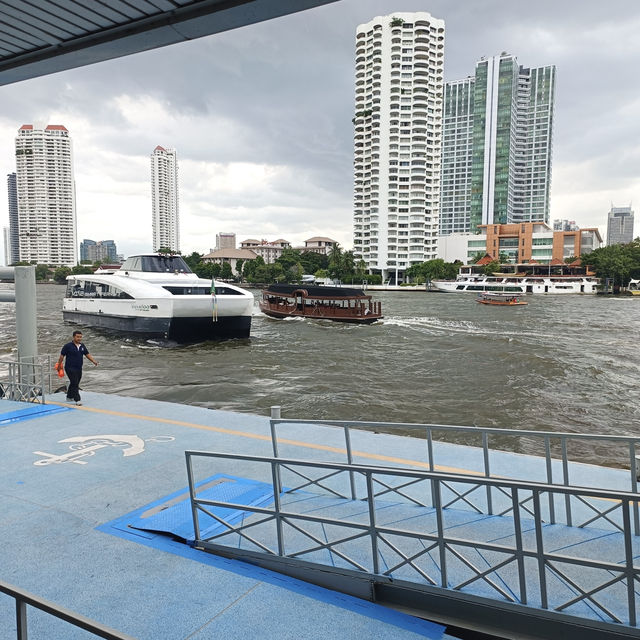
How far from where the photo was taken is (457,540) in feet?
10.9

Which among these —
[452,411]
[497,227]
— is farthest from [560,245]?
[452,411]

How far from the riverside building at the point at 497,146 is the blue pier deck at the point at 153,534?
172 metres

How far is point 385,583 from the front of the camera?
3.65 meters

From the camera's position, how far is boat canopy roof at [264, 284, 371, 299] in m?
41.5

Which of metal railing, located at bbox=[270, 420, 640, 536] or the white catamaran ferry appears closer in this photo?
metal railing, located at bbox=[270, 420, 640, 536]

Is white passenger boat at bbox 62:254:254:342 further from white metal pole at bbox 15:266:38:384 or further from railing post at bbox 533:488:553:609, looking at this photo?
railing post at bbox 533:488:553:609

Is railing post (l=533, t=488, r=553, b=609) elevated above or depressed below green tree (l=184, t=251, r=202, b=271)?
below

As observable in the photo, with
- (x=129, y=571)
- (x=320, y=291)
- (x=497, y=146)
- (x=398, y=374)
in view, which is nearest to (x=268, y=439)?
(x=129, y=571)

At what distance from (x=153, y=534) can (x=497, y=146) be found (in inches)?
7433

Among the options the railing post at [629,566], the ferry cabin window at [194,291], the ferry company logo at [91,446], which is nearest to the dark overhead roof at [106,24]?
the railing post at [629,566]

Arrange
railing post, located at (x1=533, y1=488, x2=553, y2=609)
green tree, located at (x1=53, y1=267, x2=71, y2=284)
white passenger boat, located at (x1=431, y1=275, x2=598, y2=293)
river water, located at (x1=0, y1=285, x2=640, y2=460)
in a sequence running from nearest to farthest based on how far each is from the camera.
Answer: railing post, located at (x1=533, y1=488, x2=553, y2=609) → river water, located at (x1=0, y1=285, x2=640, y2=460) → white passenger boat, located at (x1=431, y1=275, x2=598, y2=293) → green tree, located at (x1=53, y1=267, x2=71, y2=284)

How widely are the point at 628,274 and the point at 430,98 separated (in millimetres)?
66932

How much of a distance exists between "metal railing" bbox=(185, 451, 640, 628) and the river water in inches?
292

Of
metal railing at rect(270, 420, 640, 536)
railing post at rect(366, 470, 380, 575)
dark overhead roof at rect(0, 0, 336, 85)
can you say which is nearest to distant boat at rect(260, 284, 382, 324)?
metal railing at rect(270, 420, 640, 536)
